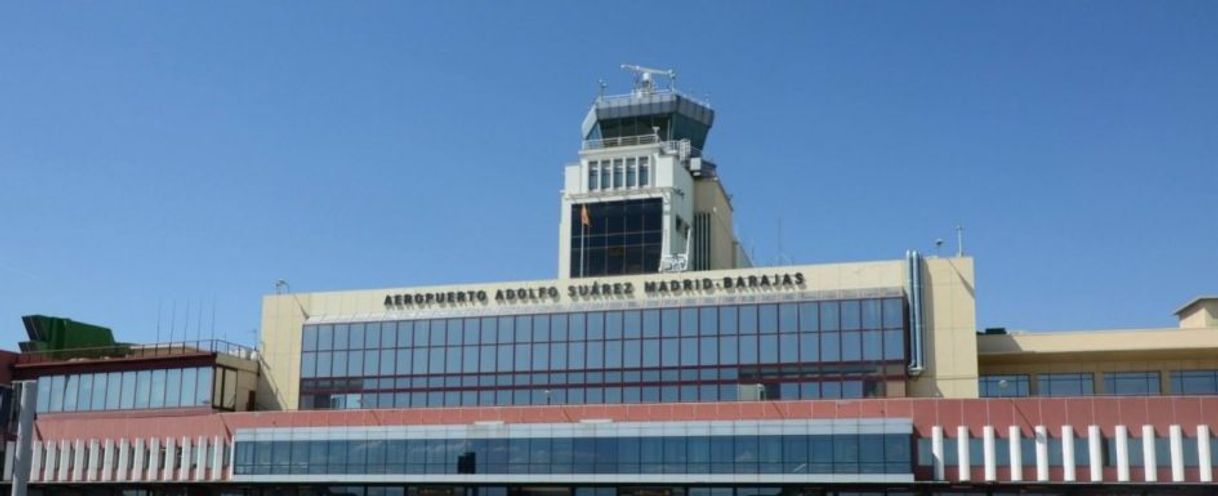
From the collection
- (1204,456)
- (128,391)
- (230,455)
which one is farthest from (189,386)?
(1204,456)

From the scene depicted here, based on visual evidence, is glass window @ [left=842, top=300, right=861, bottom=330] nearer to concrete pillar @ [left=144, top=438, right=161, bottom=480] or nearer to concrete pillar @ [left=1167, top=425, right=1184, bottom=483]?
concrete pillar @ [left=1167, top=425, right=1184, bottom=483]

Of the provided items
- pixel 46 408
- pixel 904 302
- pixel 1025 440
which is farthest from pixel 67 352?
pixel 1025 440

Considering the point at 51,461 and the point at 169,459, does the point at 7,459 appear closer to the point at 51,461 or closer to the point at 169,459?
the point at 51,461

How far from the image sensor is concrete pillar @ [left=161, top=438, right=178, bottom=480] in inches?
3413

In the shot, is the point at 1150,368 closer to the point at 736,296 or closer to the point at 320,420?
the point at 736,296

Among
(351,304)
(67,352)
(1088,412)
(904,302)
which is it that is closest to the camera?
(1088,412)

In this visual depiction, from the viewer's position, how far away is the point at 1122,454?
68438mm

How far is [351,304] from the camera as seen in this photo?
302 feet

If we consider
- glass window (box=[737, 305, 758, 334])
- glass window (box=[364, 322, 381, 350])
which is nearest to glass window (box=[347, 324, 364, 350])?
glass window (box=[364, 322, 381, 350])

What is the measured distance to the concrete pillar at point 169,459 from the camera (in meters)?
86.7

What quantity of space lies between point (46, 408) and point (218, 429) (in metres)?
16.7

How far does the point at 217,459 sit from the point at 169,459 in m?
3.76

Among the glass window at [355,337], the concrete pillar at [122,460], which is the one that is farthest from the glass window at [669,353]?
the concrete pillar at [122,460]

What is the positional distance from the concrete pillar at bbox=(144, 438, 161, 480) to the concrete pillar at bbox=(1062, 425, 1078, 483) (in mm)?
54217
